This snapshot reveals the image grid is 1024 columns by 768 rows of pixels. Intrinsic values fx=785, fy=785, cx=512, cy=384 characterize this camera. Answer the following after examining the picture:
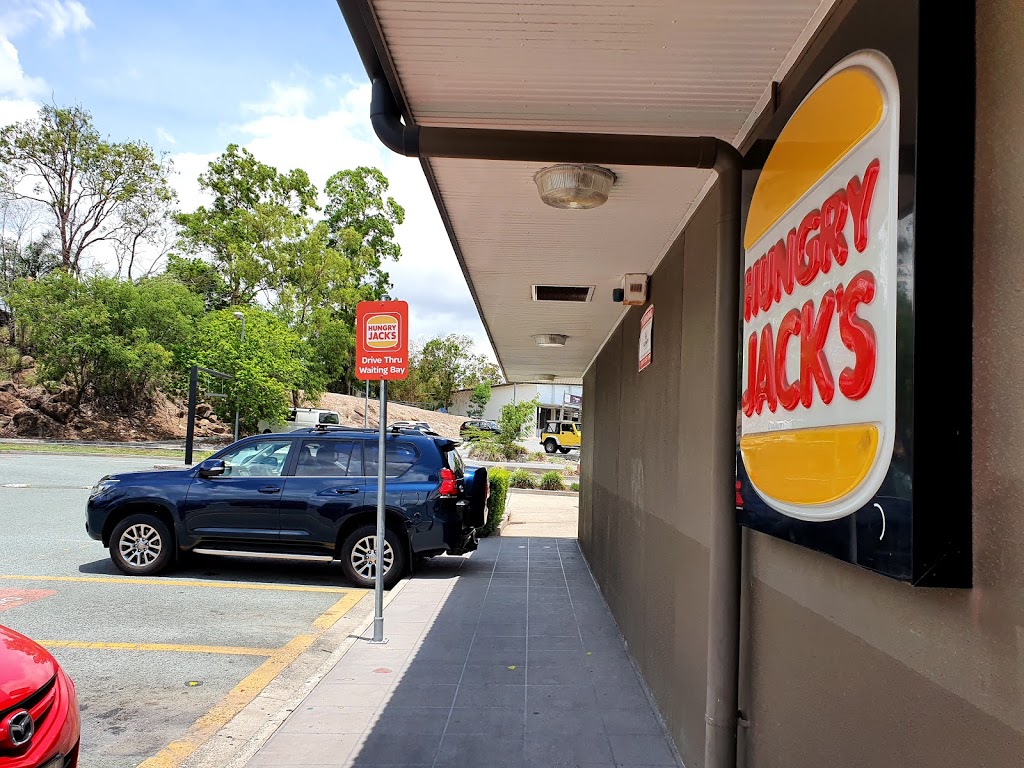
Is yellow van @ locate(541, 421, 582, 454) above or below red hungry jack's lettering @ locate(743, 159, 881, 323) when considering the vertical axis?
below

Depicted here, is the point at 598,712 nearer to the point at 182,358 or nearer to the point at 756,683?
the point at 756,683

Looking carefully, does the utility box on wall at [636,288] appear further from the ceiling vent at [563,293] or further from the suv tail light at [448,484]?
the suv tail light at [448,484]

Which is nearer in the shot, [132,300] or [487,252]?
[487,252]

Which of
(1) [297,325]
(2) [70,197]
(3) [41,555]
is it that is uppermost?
(2) [70,197]

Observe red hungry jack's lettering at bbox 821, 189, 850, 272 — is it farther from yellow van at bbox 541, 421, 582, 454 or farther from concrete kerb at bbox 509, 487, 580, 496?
yellow van at bbox 541, 421, 582, 454

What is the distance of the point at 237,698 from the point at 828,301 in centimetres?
486

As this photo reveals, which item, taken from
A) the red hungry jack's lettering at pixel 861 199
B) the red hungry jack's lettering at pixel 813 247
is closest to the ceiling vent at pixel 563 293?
the red hungry jack's lettering at pixel 813 247

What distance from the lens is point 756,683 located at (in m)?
3.02

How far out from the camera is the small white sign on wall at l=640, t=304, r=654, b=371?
5708mm

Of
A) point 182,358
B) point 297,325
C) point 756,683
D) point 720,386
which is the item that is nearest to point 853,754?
Answer: point 756,683

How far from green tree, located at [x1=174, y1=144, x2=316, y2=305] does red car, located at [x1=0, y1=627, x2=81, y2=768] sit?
154 ft

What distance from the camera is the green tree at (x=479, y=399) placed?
69.9 m

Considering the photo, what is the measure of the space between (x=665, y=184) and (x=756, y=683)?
2.44 metres

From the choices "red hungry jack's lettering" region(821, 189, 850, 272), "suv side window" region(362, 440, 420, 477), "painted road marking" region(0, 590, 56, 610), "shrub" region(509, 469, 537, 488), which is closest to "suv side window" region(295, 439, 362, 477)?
"suv side window" region(362, 440, 420, 477)
